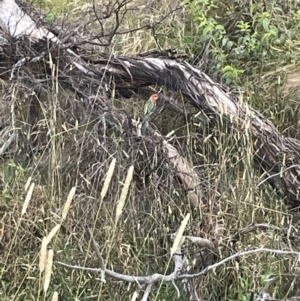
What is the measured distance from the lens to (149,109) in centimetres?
263

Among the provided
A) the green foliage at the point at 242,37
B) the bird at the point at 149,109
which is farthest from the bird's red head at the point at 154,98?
the green foliage at the point at 242,37

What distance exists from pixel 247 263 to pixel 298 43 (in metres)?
1.52

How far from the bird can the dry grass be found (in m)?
0.07

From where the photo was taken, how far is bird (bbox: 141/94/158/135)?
2562 millimetres

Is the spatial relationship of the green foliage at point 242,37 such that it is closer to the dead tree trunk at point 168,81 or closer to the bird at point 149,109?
the dead tree trunk at point 168,81

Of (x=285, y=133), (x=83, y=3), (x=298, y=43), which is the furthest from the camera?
(x=83, y=3)

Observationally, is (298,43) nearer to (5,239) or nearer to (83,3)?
(83,3)

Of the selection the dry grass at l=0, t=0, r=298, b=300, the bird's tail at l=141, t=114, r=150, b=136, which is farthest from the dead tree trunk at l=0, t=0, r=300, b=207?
the bird's tail at l=141, t=114, r=150, b=136

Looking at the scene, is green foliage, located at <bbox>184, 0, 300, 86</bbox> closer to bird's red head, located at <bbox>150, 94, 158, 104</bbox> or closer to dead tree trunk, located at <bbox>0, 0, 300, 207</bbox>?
dead tree trunk, located at <bbox>0, 0, 300, 207</bbox>

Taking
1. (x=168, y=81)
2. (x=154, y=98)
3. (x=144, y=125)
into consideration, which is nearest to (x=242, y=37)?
(x=168, y=81)

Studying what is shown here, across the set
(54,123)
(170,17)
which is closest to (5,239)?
(54,123)

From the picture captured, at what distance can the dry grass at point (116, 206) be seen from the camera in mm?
2229

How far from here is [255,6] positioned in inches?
135

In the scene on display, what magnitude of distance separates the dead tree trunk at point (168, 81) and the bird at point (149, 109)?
0.14 m
